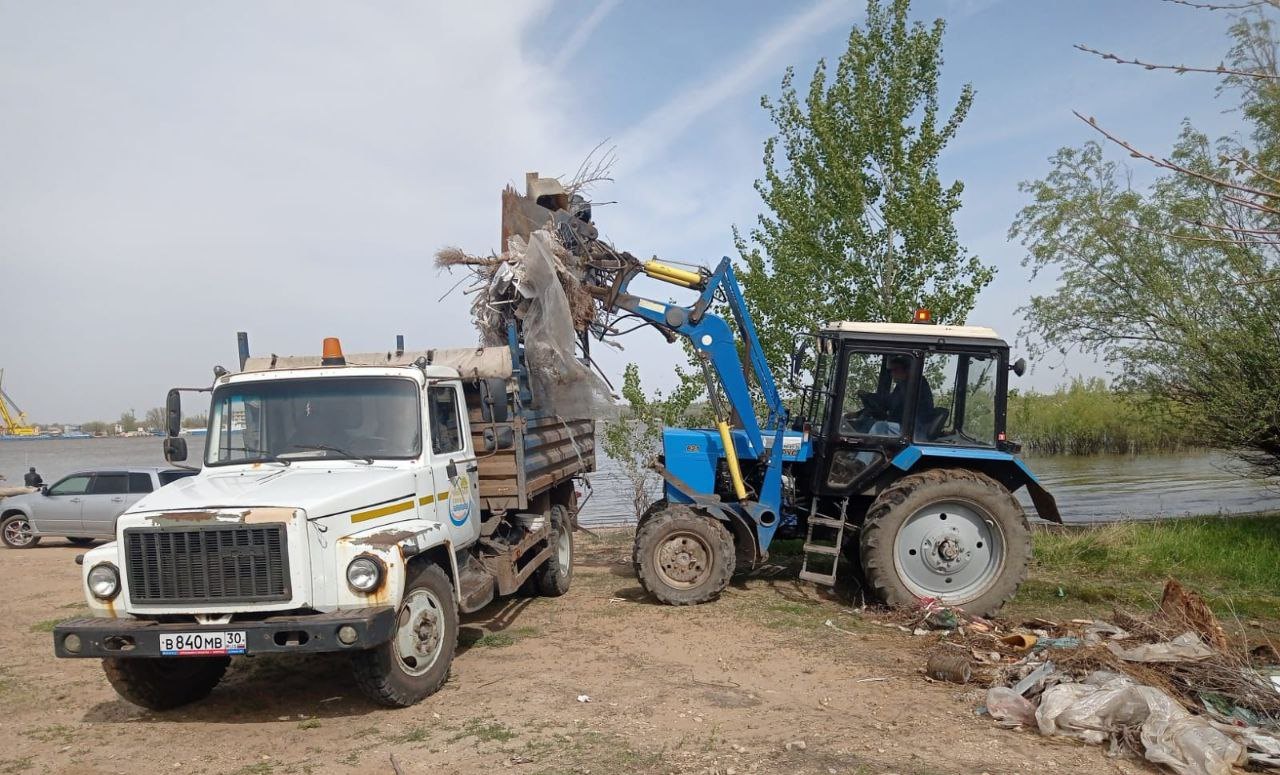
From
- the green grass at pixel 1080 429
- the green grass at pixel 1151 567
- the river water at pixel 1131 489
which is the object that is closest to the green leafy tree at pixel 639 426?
the river water at pixel 1131 489

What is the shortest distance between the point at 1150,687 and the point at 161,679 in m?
5.93

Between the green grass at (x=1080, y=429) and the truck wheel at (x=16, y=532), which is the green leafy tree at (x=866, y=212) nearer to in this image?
the truck wheel at (x=16, y=532)

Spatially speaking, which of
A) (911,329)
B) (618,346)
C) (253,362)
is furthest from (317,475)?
(911,329)

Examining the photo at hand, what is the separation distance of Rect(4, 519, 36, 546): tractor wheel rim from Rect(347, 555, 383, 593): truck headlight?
12925mm

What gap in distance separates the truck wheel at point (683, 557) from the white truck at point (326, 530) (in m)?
1.26

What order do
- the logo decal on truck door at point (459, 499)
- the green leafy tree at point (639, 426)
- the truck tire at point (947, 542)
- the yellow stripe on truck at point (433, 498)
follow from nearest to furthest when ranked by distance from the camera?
the yellow stripe on truck at point (433, 498) → the logo decal on truck door at point (459, 499) → the truck tire at point (947, 542) → the green leafy tree at point (639, 426)

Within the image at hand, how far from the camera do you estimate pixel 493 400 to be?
Answer: 628cm

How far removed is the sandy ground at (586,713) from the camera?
456cm

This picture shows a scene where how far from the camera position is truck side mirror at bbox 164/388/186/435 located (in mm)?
6152

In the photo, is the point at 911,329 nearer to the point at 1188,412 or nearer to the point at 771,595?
the point at 771,595

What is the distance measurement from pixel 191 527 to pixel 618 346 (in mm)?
4595

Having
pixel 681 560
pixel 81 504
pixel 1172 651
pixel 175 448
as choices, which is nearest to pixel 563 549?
pixel 681 560

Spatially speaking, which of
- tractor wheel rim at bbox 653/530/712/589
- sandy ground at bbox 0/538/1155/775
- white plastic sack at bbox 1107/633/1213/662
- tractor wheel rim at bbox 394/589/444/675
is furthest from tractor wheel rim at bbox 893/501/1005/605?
tractor wheel rim at bbox 394/589/444/675

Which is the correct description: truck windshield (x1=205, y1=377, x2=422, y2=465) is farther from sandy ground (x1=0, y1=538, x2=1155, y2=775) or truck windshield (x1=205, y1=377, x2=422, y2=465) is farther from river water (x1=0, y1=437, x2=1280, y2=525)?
river water (x1=0, y1=437, x2=1280, y2=525)
